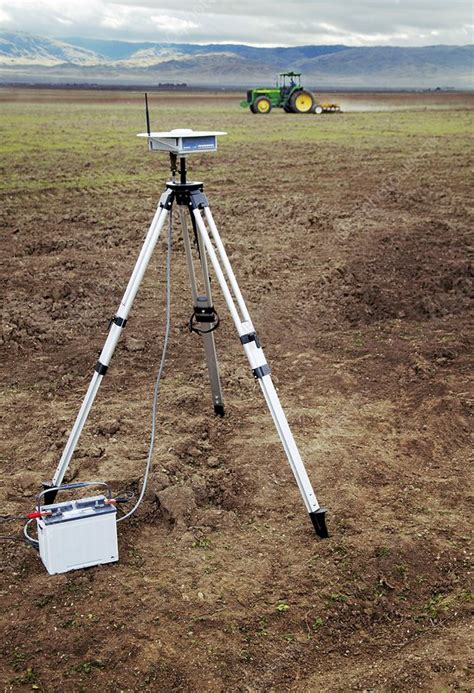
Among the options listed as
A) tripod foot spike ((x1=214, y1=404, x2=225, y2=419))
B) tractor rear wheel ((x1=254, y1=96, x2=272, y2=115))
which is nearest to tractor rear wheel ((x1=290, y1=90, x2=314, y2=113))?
tractor rear wheel ((x1=254, y1=96, x2=272, y2=115))

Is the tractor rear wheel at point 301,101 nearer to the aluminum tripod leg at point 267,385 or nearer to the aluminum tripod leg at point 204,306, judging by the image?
the aluminum tripod leg at point 204,306

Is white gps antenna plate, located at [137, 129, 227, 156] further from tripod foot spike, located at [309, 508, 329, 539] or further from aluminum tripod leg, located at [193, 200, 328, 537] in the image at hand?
tripod foot spike, located at [309, 508, 329, 539]

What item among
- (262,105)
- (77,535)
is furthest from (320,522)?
(262,105)

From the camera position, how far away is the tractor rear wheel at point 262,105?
3888 centimetres

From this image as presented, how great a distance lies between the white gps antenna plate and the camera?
15.5ft

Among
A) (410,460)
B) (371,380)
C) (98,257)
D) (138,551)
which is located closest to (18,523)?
(138,551)

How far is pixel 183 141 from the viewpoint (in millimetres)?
4773

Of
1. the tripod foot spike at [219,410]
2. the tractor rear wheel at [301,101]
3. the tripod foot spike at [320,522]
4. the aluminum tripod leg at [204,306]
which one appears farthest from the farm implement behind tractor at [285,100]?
the tripod foot spike at [320,522]

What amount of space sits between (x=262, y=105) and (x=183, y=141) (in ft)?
119

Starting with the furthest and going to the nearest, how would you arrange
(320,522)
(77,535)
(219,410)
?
(219,410) → (320,522) → (77,535)

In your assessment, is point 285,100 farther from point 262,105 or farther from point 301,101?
point 262,105

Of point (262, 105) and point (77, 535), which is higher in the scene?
point (262, 105)

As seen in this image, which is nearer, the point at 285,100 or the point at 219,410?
the point at 219,410

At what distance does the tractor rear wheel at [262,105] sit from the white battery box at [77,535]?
36.8 m
